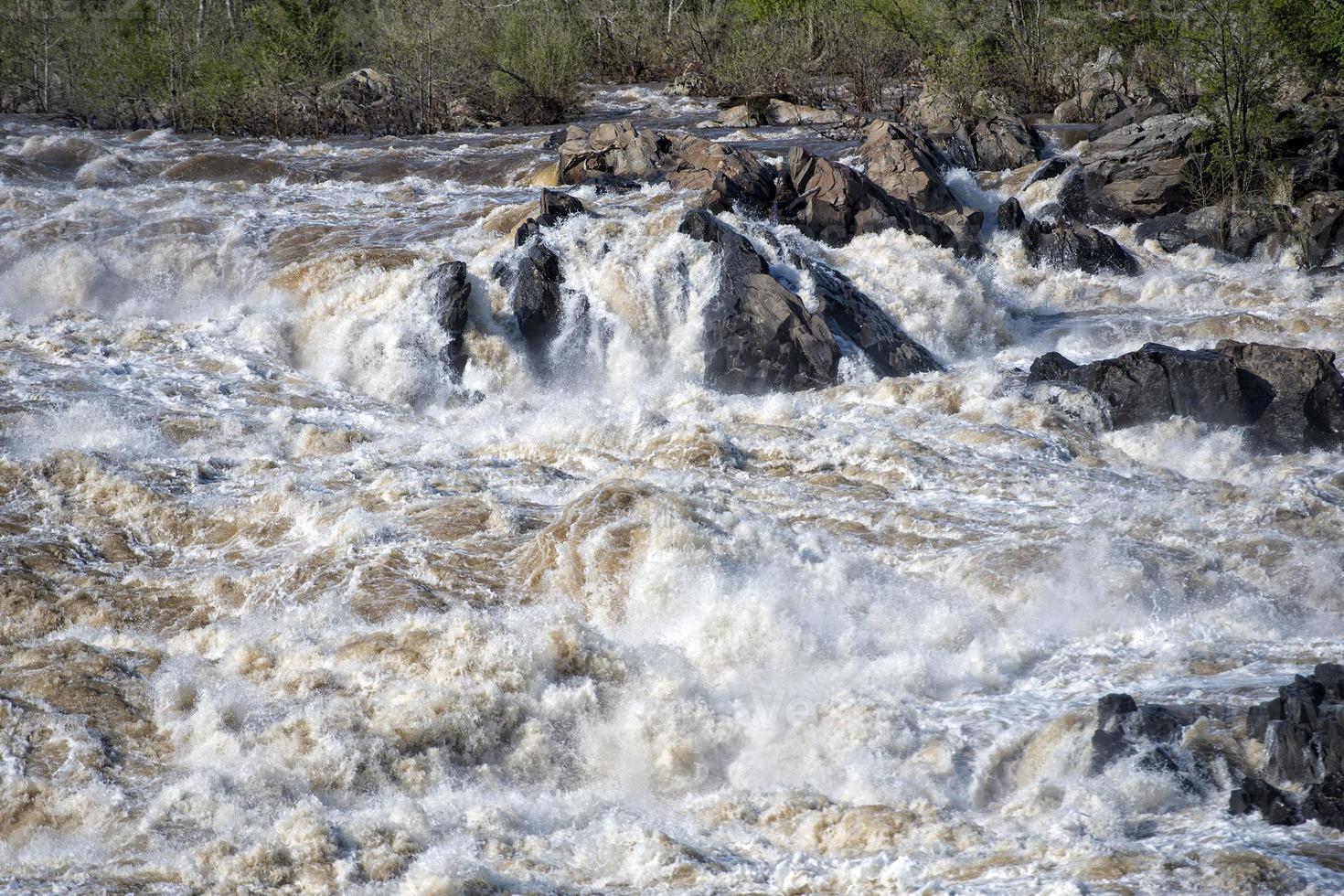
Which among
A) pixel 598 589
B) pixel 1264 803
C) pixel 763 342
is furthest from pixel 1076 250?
pixel 1264 803

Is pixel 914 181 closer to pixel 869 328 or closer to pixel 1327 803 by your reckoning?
pixel 869 328

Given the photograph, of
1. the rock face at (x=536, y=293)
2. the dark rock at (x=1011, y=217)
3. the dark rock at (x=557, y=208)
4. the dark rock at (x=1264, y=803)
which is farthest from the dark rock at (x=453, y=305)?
the dark rock at (x=1264, y=803)

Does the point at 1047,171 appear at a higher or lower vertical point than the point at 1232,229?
higher

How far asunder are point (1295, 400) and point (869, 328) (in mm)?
4069

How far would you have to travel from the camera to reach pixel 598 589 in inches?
300

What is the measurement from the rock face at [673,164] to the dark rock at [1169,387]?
5204 millimetres

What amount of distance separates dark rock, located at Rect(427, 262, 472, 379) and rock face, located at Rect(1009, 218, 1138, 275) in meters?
7.53

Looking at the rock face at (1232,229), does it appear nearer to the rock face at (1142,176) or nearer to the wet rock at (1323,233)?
the wet rock at (1323,233)

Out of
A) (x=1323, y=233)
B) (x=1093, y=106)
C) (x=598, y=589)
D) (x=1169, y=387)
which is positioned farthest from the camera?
(x=1093, y=106)

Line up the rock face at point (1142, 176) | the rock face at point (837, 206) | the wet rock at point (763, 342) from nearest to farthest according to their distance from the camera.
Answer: the wet rock at point (763, 342), the rock face at point (837, 206), the rock face at point (1142, 176)

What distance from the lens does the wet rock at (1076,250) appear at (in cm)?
1572

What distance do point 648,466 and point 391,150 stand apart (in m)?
12.3

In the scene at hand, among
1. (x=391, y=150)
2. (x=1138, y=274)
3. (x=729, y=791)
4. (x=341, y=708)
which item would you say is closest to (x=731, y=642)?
(x=729, y=791)

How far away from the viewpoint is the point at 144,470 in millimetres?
9438
